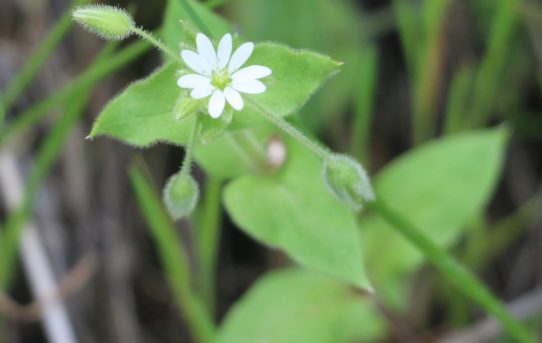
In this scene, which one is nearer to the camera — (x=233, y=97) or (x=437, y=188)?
(x=233, y=97)

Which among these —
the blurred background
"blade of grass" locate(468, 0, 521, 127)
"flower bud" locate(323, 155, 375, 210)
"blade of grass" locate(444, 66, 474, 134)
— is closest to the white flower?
→ "flower bud" locate(323, 155, 375, 210)

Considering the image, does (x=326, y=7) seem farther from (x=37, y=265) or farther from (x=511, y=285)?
(x=37, y=265)

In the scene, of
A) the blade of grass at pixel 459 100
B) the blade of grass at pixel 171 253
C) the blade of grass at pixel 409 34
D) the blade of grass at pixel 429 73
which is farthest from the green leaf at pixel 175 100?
the blade of grass at pixel 459 100

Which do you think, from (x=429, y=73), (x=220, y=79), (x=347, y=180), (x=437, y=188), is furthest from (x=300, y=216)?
(x=429, y=73)

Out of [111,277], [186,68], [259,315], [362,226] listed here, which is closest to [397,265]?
[362,226]

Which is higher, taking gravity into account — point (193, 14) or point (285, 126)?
point (193, 14)

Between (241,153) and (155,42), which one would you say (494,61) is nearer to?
(241,153)
